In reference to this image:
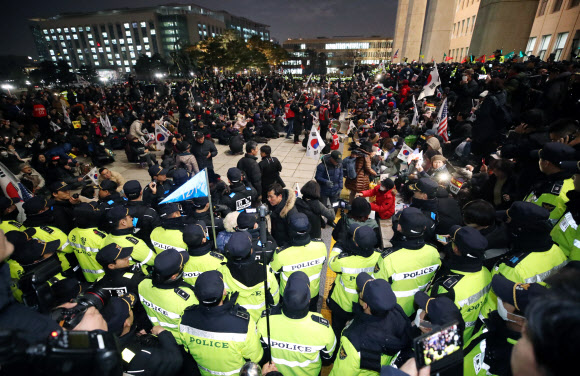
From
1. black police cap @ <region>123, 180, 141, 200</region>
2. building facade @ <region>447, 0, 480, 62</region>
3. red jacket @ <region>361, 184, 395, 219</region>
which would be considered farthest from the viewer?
building facade @ <region>447, 0, 480, 62</region>

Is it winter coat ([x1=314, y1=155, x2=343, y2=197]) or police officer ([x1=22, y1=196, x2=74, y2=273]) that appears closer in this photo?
police officer ([x1=22, y1=196, x2=74, y2=273])

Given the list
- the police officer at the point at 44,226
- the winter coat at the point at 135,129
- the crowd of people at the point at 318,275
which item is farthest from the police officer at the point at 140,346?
the winter coat at the point at 135,129

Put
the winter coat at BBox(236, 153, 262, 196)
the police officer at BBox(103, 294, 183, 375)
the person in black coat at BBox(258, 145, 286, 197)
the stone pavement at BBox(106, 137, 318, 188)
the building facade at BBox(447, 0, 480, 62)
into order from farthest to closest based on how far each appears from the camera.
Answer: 1. the building facade at BBox(447, 0, 480, 62)
2. the stone pavement at BBox(106, 137, 318, 188)
3. the person in black coat at BBox(258, 145, 286, 197)
4. the winter coat at BBox(236, 153, 262, 196)
5. the police officer at BBox(103, 294, 183, 375)

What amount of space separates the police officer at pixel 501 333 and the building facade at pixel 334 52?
120 m

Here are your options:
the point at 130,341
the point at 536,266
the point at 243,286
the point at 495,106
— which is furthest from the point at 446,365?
the point at 495,106

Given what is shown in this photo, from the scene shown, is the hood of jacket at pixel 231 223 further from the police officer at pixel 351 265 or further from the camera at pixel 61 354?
the camera at pixel 61 354

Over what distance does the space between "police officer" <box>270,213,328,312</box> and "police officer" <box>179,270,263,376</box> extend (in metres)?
0.95

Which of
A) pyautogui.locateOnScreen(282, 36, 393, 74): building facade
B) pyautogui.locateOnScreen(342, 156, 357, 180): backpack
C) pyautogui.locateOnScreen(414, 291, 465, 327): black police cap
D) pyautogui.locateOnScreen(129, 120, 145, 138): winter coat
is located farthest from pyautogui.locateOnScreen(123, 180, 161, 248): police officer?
pyautogui.locateOnScreen(282, 36, 393, 74): building facade

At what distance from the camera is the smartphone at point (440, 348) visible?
1630 mm

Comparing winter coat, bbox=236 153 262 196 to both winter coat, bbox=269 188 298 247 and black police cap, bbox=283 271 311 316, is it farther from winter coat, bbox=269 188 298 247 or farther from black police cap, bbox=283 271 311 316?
black police cap, bbox=283 271 311 316

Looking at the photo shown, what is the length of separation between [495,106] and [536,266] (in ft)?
20.5

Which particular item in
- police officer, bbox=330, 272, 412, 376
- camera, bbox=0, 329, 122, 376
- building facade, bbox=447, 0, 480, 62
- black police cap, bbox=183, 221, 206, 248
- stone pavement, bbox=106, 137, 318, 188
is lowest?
stone pavement, bbox=106, 137, 318, 188

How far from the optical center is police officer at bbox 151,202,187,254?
151 inches

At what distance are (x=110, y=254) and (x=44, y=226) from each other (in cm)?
188
